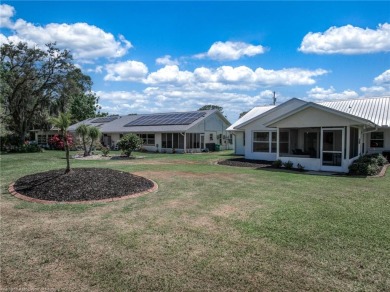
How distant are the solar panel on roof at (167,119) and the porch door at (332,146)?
1558cm

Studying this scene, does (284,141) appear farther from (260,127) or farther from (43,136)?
(43,136)

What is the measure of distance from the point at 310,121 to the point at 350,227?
32.9 ft

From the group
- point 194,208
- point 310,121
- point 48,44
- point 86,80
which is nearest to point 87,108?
point 86,80

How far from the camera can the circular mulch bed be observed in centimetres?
797

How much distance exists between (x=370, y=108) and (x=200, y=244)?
2140 cm

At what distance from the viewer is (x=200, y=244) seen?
4.88 metres

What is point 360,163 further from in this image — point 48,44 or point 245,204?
point 48,44

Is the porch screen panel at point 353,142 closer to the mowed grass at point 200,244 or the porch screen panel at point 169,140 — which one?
the mowed grass at point 200,244

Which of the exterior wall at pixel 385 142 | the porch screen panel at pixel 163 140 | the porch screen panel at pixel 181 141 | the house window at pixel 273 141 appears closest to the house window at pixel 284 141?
the house window at pixel 273 141

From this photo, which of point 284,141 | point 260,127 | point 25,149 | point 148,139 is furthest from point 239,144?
point 25,149

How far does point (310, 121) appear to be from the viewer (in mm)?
14914

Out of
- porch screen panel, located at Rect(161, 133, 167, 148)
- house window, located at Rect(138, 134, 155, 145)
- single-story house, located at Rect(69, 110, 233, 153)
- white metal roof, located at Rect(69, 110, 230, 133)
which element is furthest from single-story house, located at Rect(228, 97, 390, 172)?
house window, located at Rect(138, 134, 155, 145)

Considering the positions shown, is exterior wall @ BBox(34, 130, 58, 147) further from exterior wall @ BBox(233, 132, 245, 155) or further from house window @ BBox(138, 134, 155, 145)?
exterior wall @ BBox(233, 132, 245, 155)

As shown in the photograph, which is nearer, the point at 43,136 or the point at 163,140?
the point at 163,140
